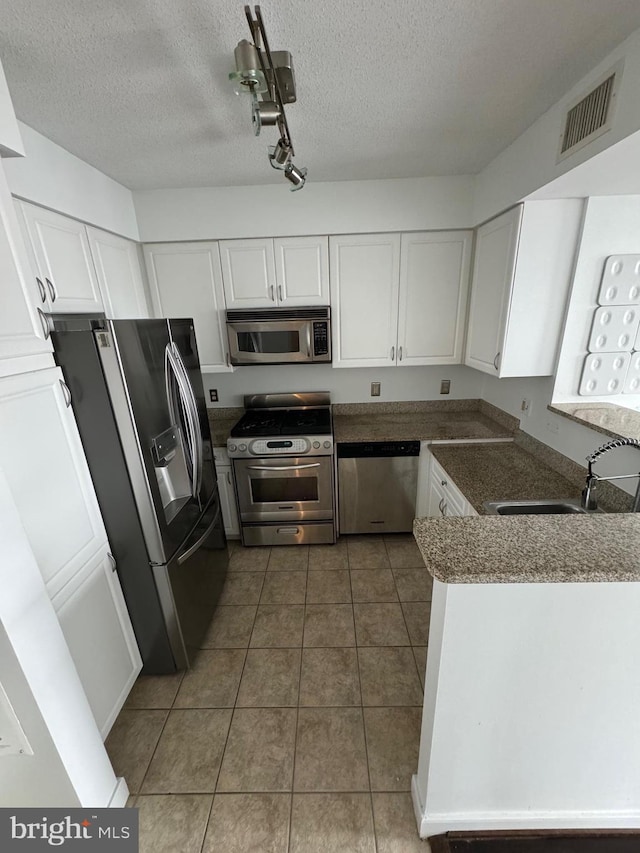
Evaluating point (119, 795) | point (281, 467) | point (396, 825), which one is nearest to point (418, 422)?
point (281, 467)

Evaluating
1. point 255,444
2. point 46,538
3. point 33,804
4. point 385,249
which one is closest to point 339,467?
point 255,444

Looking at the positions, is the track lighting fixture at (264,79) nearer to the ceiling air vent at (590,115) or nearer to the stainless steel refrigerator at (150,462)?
the stainless steel refrigerator at (150,462)

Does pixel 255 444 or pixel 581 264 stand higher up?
pixel 581 264

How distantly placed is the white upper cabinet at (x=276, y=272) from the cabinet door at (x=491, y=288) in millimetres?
1016

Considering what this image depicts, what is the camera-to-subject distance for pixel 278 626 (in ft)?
6.55

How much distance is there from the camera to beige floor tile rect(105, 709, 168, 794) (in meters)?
1.37

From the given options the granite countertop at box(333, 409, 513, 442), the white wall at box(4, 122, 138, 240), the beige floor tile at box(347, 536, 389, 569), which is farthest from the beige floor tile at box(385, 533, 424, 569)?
the white wall at box(4, 122, 138, 240)

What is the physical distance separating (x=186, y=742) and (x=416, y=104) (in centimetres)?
287

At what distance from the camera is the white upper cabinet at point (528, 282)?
1678 mm

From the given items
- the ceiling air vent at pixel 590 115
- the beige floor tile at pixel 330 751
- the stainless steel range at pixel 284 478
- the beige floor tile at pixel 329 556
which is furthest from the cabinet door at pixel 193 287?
the beige floor tile at pixel 330 751

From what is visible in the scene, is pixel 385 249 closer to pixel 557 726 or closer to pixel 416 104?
pixel 416 104

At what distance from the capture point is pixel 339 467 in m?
2.51

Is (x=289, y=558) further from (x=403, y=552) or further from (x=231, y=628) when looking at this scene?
(x=403, y=552)

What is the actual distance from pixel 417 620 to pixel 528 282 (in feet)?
6.52
